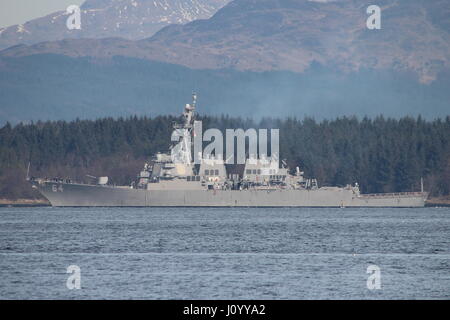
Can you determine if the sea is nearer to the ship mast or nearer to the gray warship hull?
the gray warship hull

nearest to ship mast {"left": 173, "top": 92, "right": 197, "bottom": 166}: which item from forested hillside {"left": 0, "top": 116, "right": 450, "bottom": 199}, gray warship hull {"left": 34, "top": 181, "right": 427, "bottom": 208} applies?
gray warship hull {"left": 34, "top": 181, "right": 427, "bottom": 208}

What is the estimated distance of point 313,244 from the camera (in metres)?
66.9

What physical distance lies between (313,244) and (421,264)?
13864 millimetres

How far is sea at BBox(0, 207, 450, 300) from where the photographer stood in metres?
42.8

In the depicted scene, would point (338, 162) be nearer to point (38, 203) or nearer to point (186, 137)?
point (186, 137)

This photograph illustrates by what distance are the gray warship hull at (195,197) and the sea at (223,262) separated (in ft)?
184

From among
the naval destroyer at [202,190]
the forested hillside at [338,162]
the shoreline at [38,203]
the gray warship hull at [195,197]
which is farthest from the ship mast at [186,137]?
the forested hillside at [338,162]

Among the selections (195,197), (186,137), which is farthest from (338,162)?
(195,197)

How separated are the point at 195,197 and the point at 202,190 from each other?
1.48 m

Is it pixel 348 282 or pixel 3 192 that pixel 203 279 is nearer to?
pixel 348 282

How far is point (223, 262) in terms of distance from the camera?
5444 centimetres
